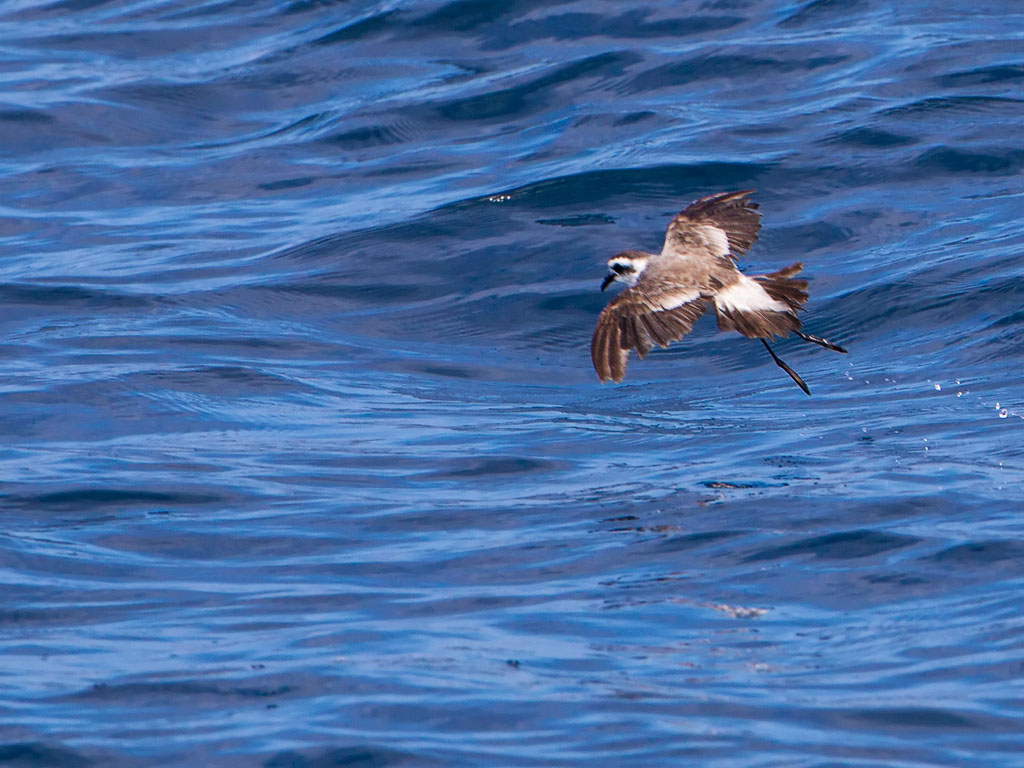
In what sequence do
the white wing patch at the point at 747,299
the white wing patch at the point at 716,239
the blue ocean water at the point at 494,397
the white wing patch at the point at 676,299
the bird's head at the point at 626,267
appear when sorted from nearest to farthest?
the blue ocean water at the point at 494,397 < the white wing patch at the point at 676,299 < the white wing patch at the point at 747,299 < the bird's head at the point at 626,267 < the white wing patch at the point at 716,239

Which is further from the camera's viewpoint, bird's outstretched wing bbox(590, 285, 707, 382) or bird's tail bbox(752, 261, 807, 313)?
bird's tail bbox(752, 261, 807, 313)

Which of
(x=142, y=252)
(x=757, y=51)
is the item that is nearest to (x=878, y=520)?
(x=142, y=252)

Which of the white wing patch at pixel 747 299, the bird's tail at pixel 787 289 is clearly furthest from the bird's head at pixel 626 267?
the bird's tail at pixel 787 289

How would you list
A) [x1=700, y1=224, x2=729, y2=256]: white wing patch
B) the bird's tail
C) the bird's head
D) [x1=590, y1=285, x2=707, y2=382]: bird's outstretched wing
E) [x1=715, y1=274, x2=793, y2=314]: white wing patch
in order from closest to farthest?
[x1=590, y1=285, x2=707, y2=382]: bird's outstretched wing < [x1=715, y1=274, x2=793, y2=314]: white wing patch < the bird's tail < the bird's head < [x1=700, y1=224, x2=729, y2=256]: white wing patch

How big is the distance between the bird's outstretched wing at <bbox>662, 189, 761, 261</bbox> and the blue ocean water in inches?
38.9

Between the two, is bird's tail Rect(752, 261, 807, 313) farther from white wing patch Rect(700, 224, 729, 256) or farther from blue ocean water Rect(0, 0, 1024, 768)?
blue ocean water Rect(0, 0, 1024, 768)

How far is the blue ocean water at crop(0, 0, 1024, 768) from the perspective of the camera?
5.63 m

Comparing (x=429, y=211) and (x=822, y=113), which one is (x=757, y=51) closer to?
(x=822, y=113)

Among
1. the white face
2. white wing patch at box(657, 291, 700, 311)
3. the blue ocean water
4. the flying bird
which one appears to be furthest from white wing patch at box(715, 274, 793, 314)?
the blue ocean water

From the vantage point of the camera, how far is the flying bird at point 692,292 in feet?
25.1

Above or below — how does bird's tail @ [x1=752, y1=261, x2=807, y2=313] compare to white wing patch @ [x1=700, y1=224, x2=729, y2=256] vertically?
below

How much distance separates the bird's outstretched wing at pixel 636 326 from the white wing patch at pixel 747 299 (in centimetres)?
19

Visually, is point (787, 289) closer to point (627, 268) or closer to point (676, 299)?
point (676, 299)

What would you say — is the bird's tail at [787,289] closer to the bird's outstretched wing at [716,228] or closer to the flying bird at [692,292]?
the flying bird at [692,292]
